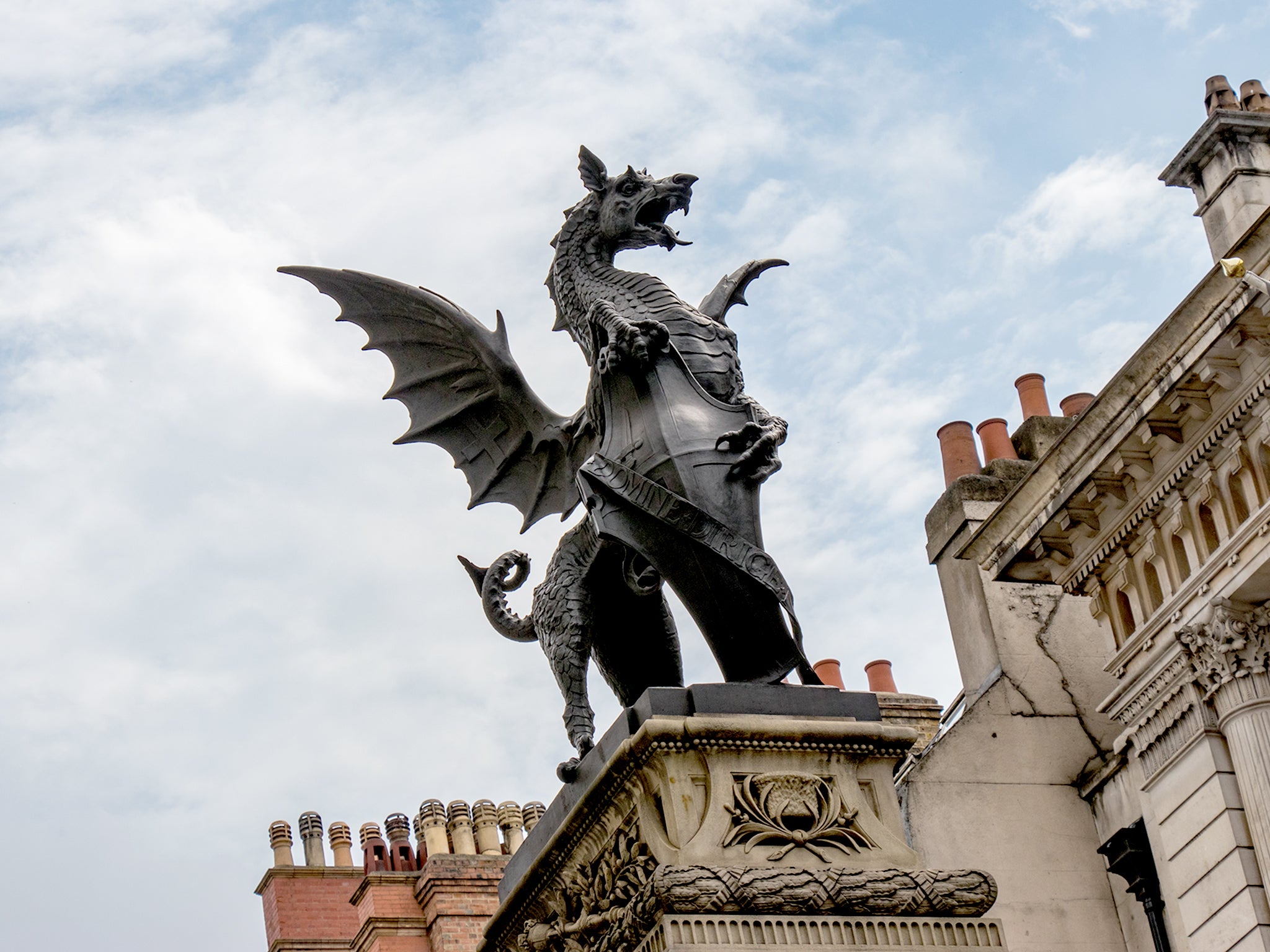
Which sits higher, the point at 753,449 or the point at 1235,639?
the point at 1235,639

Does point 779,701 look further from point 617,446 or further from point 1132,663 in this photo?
point 1132,663

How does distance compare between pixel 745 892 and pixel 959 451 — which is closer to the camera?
pixel 745 892

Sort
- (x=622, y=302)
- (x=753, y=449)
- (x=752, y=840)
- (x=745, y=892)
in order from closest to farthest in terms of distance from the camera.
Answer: (x=745, y=892), (x=752, y=840), (x=753, y=449), (x=622, y=302)

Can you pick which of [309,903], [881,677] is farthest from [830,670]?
[309,903]

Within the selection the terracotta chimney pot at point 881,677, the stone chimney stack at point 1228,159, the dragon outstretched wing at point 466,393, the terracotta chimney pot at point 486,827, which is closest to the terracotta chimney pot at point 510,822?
the terracotta chimney pot at point 486,827

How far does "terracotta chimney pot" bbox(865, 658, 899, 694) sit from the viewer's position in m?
25.2

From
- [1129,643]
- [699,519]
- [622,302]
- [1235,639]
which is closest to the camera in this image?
[699,519]

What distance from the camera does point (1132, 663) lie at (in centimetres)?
1647

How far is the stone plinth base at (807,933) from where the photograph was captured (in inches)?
219

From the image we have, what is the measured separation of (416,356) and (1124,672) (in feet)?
32.5

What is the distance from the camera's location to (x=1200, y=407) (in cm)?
1538

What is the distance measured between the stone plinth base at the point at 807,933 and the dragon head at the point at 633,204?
2789mm

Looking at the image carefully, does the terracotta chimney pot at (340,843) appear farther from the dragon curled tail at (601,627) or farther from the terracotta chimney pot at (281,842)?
the dragon curled tail at (601,627)

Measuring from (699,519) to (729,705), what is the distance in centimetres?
63
